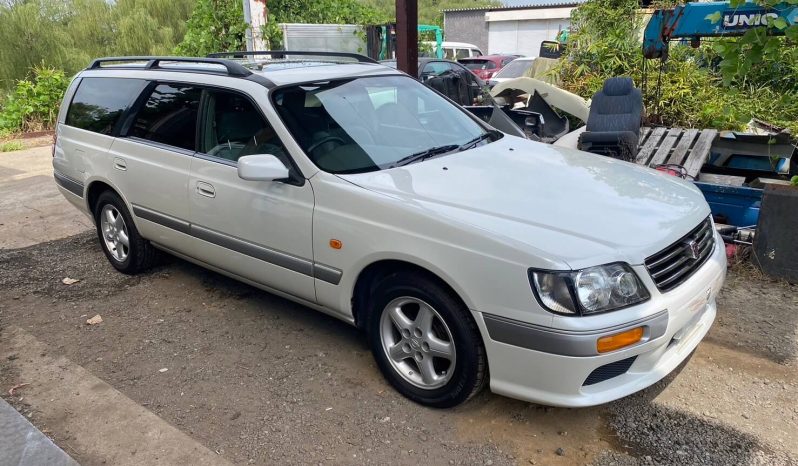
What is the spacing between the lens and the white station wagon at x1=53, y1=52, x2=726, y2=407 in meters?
2.63

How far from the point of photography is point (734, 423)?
2988 mm

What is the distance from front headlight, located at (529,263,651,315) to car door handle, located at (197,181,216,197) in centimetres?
220

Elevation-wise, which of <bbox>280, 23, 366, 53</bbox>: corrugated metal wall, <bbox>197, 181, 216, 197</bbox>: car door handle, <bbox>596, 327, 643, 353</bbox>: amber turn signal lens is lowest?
<bbox>596, 327, 643, 353</bbox>: amber turn signal lens

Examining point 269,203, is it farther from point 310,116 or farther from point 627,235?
point 627,235

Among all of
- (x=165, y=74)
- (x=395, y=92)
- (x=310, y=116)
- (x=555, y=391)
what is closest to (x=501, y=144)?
(x=395, y=92)

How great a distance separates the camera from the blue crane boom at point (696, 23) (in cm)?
544

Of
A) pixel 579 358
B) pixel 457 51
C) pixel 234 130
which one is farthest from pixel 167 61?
pixel 457 51

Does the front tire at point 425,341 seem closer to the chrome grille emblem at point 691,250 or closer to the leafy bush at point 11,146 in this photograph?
the chrome grille emblem at point 691,250

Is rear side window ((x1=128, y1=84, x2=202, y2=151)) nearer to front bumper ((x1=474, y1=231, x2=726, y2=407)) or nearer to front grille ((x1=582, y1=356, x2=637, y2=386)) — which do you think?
front bumper ((x1=474, y1=231, x2=726, y2=407))

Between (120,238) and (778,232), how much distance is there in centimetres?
502

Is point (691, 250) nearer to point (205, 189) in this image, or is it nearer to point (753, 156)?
point (205, 189)

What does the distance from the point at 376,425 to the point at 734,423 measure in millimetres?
1735

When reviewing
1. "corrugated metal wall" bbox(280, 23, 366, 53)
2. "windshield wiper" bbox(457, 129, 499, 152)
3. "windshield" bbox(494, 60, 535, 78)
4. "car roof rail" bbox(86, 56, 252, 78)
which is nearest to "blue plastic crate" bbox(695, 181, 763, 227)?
"windshield wiper" bbox(457, 129, 499, 152)

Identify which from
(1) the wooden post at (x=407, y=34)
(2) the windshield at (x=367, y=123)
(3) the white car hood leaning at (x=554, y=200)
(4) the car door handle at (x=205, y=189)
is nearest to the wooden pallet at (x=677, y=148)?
(3) the white car hood leaning at (x=554, y=200)
